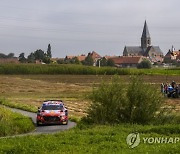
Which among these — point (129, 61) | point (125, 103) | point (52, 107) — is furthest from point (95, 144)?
point (129, 61)

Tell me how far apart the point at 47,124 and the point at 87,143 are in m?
11.2

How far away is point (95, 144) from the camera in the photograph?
1257 cm

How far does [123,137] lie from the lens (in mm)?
13703

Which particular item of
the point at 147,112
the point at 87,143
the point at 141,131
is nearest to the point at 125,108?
the point at 147,112

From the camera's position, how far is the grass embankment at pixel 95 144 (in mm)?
11469

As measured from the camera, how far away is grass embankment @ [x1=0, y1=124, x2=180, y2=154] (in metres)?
11.5

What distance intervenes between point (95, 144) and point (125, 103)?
20.9ft

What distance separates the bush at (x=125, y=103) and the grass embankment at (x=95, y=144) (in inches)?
120

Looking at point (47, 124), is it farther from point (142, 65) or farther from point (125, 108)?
point (142, 65)

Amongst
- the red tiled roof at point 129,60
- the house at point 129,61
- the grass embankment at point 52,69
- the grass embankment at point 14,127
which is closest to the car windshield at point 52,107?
the grass embankment at point 14,127

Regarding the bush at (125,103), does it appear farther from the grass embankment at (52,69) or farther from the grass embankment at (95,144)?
the grass embankment at (52,69)

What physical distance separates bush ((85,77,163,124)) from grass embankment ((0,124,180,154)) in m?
3.05
